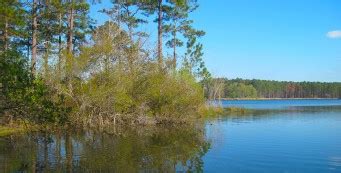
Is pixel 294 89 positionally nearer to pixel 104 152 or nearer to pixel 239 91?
pixel 239 91

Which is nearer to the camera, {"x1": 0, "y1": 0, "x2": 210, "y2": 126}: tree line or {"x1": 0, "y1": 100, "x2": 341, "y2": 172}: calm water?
{"x1": 0, "y1": 100, "x2": 341, "y2": 172}: calm water

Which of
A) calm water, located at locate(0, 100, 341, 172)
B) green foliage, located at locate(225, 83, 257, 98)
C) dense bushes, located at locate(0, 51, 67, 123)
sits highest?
green foliage, located at locate(225, 83, 257, 98)

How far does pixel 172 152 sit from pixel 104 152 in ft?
9.97

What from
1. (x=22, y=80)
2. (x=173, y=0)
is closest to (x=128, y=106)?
(x=173, y=0)

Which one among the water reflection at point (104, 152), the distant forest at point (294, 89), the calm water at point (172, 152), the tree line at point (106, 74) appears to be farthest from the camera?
the distant forest at point (294, 89)

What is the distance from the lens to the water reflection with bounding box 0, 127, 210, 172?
1553 centimetres

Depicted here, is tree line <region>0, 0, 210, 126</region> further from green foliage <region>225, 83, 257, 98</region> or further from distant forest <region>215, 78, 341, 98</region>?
distant forest <region>215, 78, 341, 98</region>

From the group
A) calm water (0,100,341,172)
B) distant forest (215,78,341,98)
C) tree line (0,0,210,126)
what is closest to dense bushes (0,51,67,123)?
calm water (0,100,341,172)

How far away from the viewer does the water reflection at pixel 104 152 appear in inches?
611

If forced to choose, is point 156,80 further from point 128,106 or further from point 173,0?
point 173,0

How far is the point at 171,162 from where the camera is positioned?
16.8 metres

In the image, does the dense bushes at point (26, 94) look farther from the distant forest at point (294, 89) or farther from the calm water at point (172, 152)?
the distant forest at point (294, 89)

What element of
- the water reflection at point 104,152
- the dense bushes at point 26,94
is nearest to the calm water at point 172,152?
the water reflection at point 104,152

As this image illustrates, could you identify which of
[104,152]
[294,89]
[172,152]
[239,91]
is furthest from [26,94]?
[294,89]
